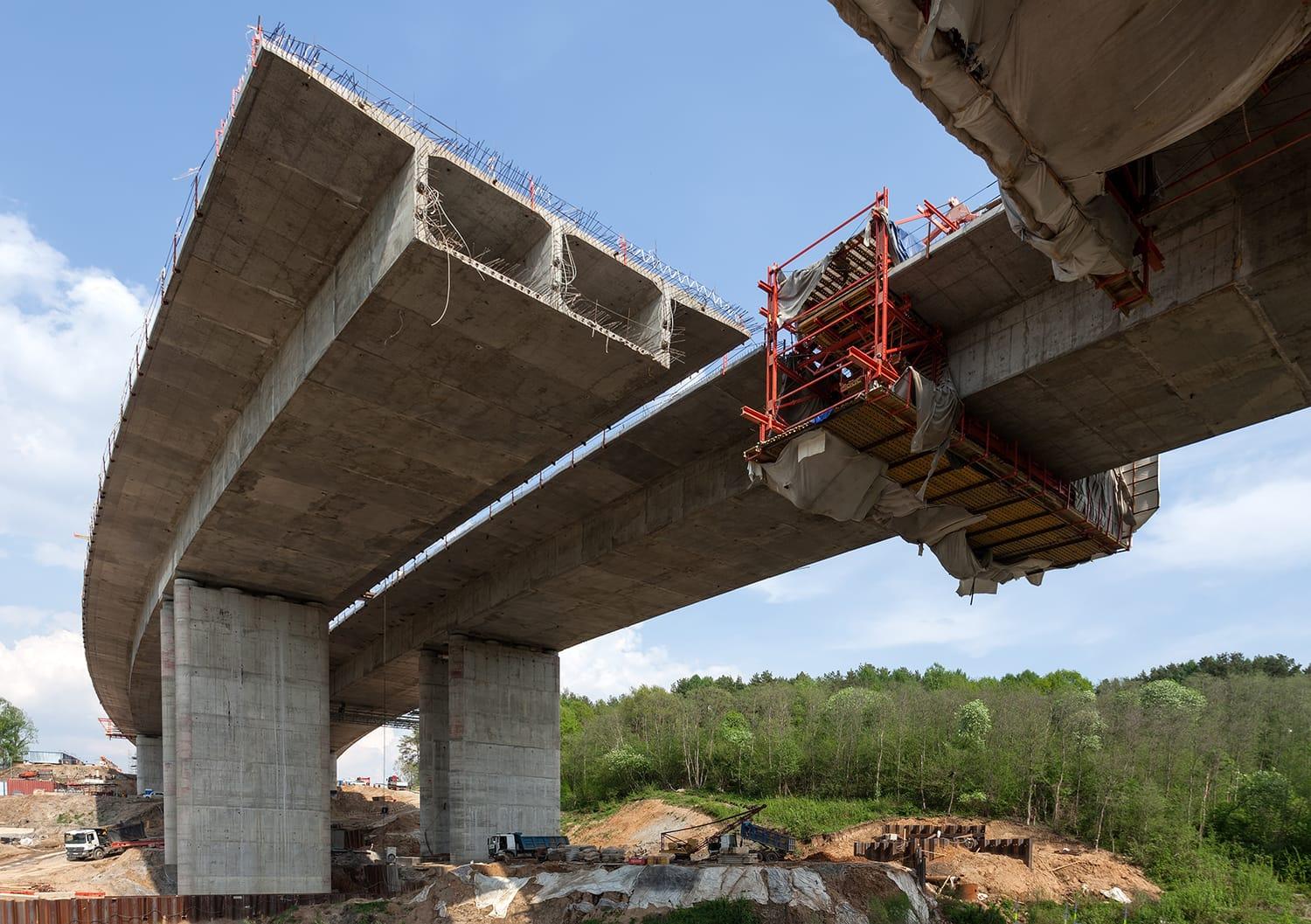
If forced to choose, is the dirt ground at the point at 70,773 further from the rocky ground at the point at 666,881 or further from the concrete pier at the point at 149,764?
the rocky ground at the point at 666,881

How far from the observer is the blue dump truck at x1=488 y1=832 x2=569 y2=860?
29000mm

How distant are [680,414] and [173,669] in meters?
19.0

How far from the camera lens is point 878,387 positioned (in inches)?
555

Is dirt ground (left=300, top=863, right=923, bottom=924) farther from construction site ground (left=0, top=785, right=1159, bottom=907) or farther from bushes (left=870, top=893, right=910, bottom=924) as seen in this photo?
bushes (left=870, top=893, right=910, bottom=924)

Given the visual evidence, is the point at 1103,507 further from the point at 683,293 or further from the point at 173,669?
the point at 173,669

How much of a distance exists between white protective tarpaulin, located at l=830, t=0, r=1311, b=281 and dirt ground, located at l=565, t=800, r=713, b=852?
42.3 meters

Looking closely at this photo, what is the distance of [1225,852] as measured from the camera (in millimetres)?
33406

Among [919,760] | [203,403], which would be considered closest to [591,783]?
[919,760]

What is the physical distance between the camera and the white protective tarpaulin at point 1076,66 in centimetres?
791

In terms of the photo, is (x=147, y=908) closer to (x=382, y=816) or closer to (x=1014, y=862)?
(x=1014, y=862)

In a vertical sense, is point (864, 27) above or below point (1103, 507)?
above

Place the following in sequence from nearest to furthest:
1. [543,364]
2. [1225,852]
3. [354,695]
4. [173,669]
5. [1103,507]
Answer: [543,364], [1103,507], [173,669], [1225,852], [354,695]

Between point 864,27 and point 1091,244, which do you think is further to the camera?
point 1091,244

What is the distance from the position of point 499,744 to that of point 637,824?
20.0 meters
